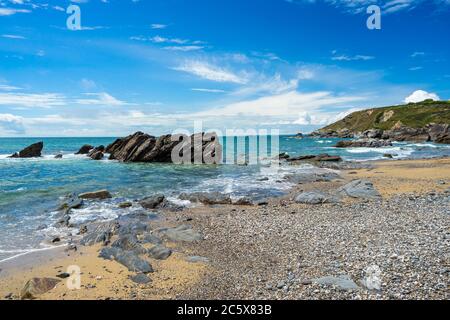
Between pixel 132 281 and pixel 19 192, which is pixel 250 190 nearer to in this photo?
pixel 132 281

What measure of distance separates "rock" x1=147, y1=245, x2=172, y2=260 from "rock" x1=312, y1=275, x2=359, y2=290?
7.09 m

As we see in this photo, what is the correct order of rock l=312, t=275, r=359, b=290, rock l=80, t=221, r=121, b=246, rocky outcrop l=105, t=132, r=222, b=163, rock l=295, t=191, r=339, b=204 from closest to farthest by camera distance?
rock l=312, t=275, r=359, b=290 < rock l=80, t=221, r=121, b=246 < rock l=295, t=191, r=339, b=204 < rocky outcrop l=105, t=132, r=222, b=163

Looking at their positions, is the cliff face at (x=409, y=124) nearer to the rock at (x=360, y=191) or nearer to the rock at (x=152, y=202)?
the rock at (x=360, y=191)

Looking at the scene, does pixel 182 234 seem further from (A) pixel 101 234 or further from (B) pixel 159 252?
(A) pixel 101 234

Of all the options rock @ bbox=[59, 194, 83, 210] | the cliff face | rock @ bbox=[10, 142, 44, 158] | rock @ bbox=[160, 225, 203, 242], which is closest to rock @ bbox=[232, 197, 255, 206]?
rock @ bbox=[160, 225, 203, 242]

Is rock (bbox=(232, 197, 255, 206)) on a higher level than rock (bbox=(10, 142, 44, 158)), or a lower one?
lower

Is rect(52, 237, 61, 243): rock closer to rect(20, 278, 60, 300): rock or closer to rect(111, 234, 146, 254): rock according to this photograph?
rect(111, 234, 146, 254): rock

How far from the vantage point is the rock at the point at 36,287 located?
1065 centimetres

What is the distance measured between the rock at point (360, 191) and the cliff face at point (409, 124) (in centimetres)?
10331

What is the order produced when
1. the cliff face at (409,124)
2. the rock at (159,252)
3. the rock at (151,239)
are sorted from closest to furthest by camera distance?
the rock at (159,252) → the rock at (151,239) → the cliff face at (409,124)

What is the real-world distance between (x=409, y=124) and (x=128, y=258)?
17777 cm

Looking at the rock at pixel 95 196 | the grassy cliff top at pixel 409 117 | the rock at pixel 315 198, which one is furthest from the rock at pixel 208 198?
the grassy cliff top at pixel 409 117

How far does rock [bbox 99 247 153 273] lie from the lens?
12.6m
